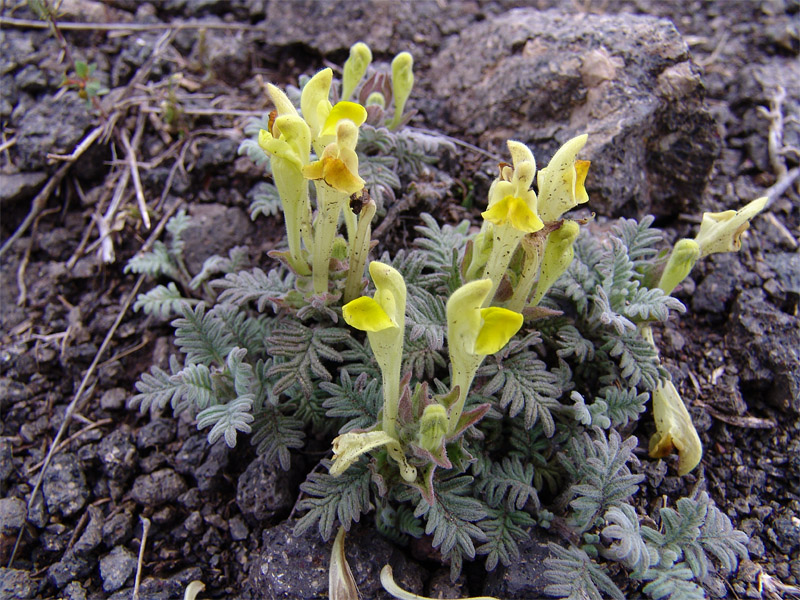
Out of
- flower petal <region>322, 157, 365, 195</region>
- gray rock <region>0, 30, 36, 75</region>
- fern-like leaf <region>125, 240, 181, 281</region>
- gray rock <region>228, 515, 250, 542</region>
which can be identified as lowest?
gray rock <region>228, 515, 250, 542</region>

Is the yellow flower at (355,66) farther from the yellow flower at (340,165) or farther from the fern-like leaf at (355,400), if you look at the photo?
the fern-like leaf at (355,400)

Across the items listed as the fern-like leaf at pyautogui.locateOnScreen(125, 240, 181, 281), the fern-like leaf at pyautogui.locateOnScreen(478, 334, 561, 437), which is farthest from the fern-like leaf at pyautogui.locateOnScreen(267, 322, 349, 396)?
the fern-like leaf at pyautogui.locateOnScreen(125, 240, 181, 281)

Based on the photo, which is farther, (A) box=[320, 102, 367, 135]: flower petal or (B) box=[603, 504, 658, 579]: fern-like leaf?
(A) box=[320, 102, 367, 135]: flower petal

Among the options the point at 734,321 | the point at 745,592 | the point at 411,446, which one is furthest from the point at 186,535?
the point at 734,321

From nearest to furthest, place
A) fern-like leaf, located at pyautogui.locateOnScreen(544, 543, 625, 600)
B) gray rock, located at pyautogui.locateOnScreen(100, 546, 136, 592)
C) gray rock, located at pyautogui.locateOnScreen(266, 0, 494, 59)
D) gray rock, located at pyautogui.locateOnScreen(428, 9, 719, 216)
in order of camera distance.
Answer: fern-like leaf, located at pyautogui.locateOnScreen(544, 543, 625, 600) → gray rock, located at pyautogui.locateOnScreen(100, 546, 136, 592) → gray rock, located at pyautogui.locateOnScreen(428, 9, 719, 216) → gray rock, located at pyautogui.locateOnScreen(266, 0, 494, 59)

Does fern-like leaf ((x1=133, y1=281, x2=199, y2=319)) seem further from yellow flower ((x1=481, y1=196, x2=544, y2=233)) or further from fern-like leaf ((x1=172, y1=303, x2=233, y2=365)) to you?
yellow flower ((x1=481, y1=196, x2=544, y2=233))

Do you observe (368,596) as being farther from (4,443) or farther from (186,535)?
(4,443)

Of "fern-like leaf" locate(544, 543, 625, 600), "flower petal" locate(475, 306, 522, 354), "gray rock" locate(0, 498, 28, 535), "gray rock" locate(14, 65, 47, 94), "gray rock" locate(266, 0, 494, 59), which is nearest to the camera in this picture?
"flower petal" locate(475, 306, 522, 354)
